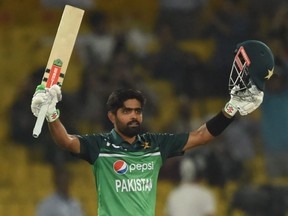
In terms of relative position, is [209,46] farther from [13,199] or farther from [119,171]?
[119,171]

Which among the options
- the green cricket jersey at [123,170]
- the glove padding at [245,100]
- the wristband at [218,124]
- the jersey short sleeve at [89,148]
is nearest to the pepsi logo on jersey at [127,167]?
the green cricket jersey at [123,170]

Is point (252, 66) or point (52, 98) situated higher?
point (252, 66)

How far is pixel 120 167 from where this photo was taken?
20.6 ft

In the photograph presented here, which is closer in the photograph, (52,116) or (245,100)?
(52,116)

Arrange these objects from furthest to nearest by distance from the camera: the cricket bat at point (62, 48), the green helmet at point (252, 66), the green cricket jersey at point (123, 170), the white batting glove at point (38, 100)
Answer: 1. the green helmet at point (252, 66)
2. the green cricket jersey at point (123, 170)
3. the cricket bat at point (62, 48)
4. the white batting glove at point (38, 100)

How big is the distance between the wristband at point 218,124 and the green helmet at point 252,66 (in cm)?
19

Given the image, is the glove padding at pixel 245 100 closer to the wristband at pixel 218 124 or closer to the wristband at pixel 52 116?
the wristband at pixel 218 124

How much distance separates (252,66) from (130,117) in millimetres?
783

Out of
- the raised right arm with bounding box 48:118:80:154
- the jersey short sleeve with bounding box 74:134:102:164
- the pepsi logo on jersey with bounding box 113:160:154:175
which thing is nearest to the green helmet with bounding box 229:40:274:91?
the pepsi logo on jersey with bounding box 113:160:154:175

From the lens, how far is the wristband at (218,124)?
6414mm

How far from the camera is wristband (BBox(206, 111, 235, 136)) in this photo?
6414mm

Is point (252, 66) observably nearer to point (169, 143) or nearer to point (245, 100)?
point (245, 100)

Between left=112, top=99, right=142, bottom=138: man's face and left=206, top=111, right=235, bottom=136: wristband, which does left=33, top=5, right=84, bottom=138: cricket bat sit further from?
left=206, top=111, right=235, bottom=136: wristband

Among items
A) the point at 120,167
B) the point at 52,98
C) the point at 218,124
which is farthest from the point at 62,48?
the point at 218,124
